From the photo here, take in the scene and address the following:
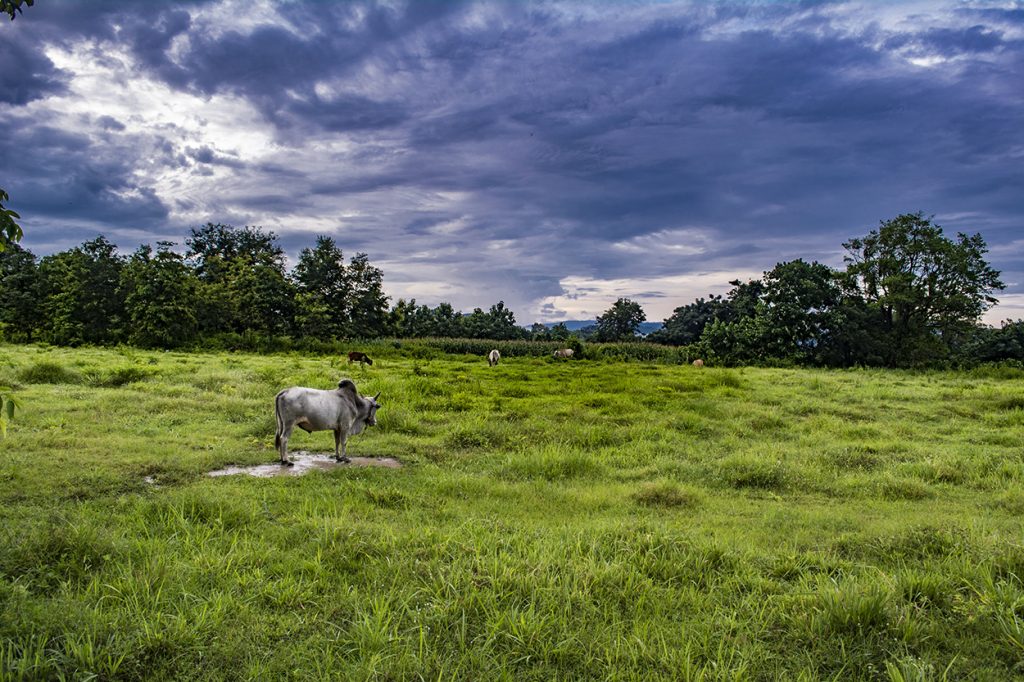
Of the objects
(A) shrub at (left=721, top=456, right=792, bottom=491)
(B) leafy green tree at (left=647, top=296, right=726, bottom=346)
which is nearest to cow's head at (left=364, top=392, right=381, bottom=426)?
(A) shrub at (left=721, top=456, right=792, bottom=491)

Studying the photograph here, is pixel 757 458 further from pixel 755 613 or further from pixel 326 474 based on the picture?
pixel 326 474

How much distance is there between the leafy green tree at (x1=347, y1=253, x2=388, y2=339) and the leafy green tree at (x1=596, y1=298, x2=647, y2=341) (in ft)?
76.4

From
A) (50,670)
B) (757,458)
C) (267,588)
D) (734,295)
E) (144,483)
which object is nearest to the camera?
(50,670)

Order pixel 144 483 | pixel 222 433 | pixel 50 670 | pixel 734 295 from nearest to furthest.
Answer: pixel 50 670, pixel 144 483, pixel 222 433, pixel 734 295

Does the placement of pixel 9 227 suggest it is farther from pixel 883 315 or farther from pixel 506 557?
pixel 883 315

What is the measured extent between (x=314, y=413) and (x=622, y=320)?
5698 cm

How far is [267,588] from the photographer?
15.1 ft

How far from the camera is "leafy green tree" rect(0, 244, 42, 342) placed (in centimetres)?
4338

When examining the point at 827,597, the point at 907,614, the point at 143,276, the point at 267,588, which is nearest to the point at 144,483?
the point at 267,588

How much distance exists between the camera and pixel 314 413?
28.8ft

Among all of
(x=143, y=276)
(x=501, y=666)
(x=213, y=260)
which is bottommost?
(x=501, y=666)

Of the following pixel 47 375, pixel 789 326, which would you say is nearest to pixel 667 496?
pixel 47 375

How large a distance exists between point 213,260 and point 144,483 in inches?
2446

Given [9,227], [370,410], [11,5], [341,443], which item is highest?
[11,5]
